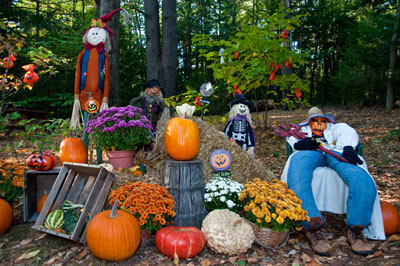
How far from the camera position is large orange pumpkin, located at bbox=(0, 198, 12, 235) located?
9.29ft

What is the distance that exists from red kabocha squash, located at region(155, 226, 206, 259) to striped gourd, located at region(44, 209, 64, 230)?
105 cm

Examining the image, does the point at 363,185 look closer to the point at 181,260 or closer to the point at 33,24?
the point at 181,260

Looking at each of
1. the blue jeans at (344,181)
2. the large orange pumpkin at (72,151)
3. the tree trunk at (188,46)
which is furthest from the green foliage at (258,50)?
the tree trunk at (188,46)

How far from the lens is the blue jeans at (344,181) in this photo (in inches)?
100

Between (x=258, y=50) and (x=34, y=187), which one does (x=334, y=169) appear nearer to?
(x=258, y=50)

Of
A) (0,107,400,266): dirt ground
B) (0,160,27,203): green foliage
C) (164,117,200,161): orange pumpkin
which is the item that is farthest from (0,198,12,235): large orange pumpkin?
(164,117,200,161): orange pumpkin

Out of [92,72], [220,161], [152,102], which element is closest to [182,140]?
[220,161]

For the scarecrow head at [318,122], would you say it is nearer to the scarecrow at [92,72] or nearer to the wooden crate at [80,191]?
the wooden crate at [80,191]

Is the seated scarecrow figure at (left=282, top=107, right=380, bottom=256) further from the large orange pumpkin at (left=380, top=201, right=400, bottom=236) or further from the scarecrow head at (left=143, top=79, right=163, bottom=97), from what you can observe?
the scarecrow head at (left=143, top=79, right=163, bottom=97)

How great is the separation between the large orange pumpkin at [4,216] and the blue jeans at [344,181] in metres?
3.04

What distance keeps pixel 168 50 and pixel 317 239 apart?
5.73 meters

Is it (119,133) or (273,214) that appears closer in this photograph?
(273,214)

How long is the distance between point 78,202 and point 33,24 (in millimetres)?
9613

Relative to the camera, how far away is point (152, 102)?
419cm
